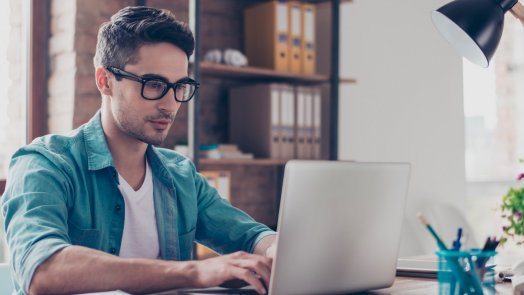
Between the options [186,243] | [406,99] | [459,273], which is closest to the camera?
[459,273]

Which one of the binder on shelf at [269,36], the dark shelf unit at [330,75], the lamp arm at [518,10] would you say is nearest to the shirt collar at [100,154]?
the lamp arm at [518,10]

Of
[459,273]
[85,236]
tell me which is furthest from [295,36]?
[459,273]

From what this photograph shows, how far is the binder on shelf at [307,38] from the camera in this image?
11.5 feet

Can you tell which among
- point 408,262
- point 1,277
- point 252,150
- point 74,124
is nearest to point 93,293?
point 1,277

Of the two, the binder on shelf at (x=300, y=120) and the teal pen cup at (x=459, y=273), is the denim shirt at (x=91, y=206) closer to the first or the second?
the teal pen cup at (x=459, y=273)

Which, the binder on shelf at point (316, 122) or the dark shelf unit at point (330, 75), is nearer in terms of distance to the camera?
the dark shelf unit at point (330, 75)

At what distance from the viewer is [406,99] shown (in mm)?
4406

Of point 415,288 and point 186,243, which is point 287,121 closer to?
point 186,243

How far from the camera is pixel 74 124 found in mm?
2980

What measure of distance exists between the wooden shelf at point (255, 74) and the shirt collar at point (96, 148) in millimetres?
1435

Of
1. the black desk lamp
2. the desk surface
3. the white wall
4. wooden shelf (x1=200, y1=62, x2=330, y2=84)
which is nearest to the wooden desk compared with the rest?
the desk surface

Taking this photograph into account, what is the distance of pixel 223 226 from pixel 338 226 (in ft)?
2.03

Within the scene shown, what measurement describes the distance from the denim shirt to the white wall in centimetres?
229

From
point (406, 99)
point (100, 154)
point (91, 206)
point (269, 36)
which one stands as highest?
point (269, 36)
